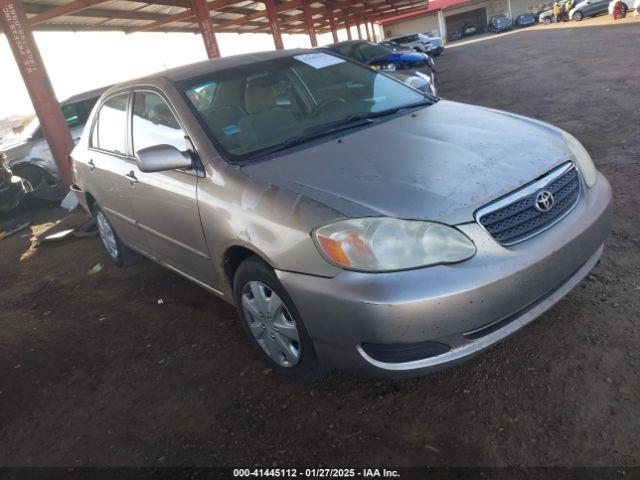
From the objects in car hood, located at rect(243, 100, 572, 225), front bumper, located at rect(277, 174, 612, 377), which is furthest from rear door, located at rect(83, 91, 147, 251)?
front bumper, located at rect(277, 174, 612, 377)

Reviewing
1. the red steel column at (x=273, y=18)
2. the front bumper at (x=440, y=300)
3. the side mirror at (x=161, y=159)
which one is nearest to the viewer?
the front bumper at (x=440, y=300)

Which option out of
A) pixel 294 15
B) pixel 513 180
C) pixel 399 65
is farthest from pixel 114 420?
pixel 294 15

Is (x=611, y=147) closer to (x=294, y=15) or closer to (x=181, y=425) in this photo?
(x=181, y=425)

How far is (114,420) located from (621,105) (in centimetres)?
650

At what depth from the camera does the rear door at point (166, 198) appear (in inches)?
112

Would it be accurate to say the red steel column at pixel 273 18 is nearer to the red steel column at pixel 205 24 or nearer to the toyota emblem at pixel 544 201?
the red steel column at pixel 205 24

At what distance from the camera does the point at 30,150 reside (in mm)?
9625

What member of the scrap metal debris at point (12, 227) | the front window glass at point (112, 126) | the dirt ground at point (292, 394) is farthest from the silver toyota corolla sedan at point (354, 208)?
the scrap metal debris at point (12, 227)

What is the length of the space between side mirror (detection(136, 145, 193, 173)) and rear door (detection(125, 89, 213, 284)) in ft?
0.38

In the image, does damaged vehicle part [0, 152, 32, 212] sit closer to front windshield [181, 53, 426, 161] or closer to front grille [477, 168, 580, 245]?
front windshield [181, 53, 426, 161]

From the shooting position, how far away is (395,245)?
1975mm

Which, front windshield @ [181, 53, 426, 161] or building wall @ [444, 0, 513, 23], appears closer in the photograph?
front windshield @ [181, 53, 426, 161]

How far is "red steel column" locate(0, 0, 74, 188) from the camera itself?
7980 mm

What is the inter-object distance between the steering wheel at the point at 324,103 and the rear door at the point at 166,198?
30.1 inches
